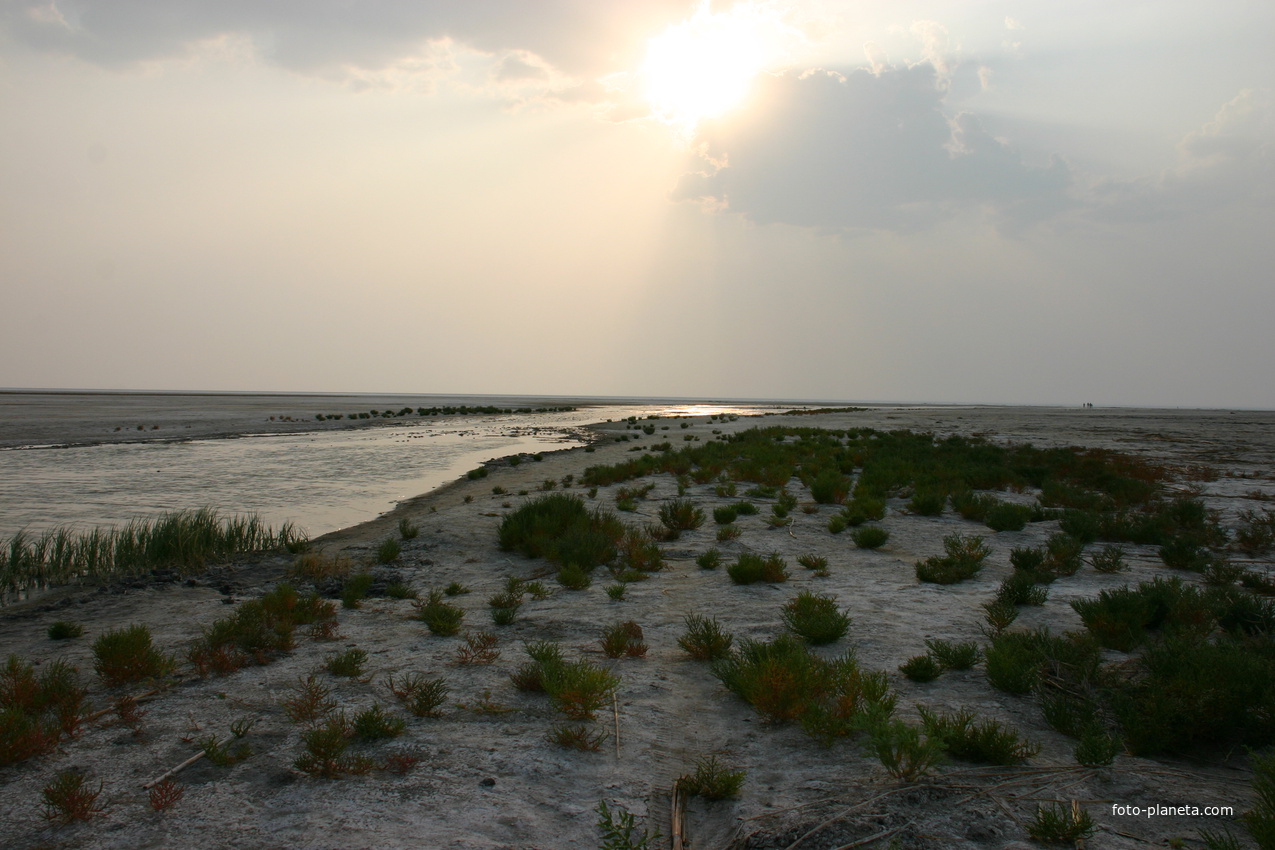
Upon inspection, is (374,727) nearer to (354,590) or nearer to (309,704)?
(309,704)

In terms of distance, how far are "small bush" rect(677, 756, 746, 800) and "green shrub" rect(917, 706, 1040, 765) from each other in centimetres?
135

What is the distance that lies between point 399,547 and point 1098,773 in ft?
35.7

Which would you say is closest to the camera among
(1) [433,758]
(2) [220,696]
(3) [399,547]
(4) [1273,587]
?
(1) [433,758]

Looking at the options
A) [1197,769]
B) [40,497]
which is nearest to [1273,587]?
[1197,769]

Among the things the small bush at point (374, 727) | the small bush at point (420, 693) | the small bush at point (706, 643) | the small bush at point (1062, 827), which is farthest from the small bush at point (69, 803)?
the small bush at point (1062, 827)

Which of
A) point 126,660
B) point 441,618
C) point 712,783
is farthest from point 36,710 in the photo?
point 712,783

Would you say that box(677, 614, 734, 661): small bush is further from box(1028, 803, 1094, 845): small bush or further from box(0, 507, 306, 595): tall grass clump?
box(0, 507, 306, 595): tall grass clump

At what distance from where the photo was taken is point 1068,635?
247 inches

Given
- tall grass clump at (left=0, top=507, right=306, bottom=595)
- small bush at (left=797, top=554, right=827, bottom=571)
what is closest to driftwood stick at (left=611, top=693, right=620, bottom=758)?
small bush at (left=797, top=554, right=827, bottom=571)

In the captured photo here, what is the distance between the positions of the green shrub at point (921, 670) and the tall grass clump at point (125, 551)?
10.5 metres

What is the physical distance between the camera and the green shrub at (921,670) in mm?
5816

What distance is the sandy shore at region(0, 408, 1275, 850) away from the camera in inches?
149

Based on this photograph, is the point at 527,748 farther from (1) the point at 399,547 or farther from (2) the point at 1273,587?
(2) the point at 1273,587

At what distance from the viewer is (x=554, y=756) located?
15.5 feet
